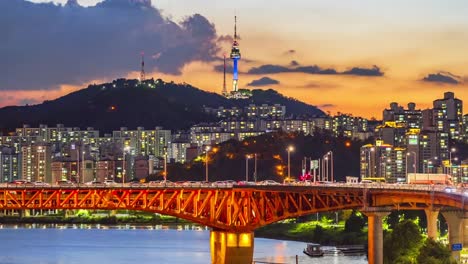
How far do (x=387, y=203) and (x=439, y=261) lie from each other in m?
7.98

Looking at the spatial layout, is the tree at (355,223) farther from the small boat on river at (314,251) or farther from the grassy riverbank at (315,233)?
the small boat on river at (314,251)

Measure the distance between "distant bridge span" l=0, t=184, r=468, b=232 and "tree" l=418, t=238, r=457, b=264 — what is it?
499 cm

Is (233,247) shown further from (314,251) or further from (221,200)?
(314,251)

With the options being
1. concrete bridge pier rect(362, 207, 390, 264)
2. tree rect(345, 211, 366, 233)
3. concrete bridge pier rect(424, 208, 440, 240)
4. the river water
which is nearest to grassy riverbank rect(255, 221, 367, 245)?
tree rect(345, 211, 366, 233)

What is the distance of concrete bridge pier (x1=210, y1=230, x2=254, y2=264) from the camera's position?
3248 inches

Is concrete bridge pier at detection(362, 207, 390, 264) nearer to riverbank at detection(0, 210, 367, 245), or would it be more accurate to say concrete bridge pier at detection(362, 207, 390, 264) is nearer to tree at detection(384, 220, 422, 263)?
tree at detection(384, 220, 422, 263)

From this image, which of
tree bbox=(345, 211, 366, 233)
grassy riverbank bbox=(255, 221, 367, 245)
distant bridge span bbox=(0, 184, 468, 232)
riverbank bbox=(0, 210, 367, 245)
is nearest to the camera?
distant bridge span bbox=(0, 184, 468, 232)

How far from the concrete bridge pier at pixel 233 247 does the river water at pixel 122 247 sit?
1741 cm

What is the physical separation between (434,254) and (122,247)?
62815mm

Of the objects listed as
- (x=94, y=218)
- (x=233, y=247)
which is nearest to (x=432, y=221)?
(x=233, y=247)

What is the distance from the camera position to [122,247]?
12875cm

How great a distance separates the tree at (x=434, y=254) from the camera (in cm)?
6981

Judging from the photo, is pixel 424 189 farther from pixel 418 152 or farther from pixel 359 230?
pixel 418 152

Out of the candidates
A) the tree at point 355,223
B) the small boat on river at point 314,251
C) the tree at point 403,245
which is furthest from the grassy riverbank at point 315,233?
the tree at point 403,245
